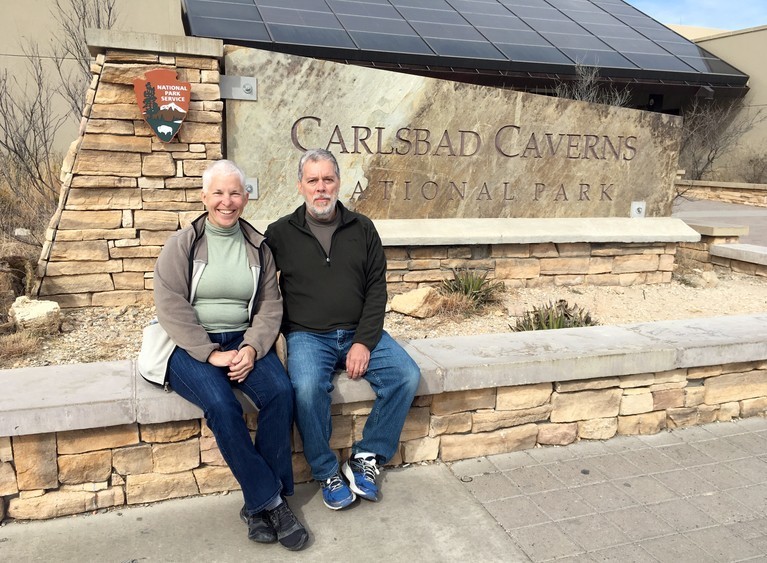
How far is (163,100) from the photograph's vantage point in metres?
4.52

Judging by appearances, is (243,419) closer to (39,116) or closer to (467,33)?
(39,116)

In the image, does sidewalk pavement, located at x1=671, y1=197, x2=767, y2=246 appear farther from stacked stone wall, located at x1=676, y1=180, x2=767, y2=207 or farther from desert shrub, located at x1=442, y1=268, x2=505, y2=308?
desert shrub, located at x1=442, y1=268, x2=505, y2=308

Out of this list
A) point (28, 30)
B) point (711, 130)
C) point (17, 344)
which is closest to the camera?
point (17, 344)

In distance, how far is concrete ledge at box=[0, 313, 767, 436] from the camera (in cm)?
249

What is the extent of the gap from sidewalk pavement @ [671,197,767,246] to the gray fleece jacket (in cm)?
861

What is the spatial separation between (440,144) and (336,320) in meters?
3.05

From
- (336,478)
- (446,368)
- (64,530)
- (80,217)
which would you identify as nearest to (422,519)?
(336,478)

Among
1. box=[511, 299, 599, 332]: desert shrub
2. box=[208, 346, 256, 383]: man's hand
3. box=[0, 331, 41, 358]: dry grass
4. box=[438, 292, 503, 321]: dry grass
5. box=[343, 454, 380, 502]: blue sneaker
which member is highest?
box=[208, 346, 256, 383]: man's hand

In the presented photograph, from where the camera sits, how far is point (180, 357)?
2.57 metres

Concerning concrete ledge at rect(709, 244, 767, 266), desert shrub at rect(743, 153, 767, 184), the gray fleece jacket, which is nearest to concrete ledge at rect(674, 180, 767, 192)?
desert shrub at rect(743, 153, 767, 184)

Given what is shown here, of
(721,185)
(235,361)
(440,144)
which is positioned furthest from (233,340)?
(721,185)

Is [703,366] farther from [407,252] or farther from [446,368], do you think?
[407,252]

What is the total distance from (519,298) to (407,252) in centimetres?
A: 106

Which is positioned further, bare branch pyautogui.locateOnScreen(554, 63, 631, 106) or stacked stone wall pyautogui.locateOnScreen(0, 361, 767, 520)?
bare branch pyautogui.locateOnScreen(554, 63, 631, 106)
